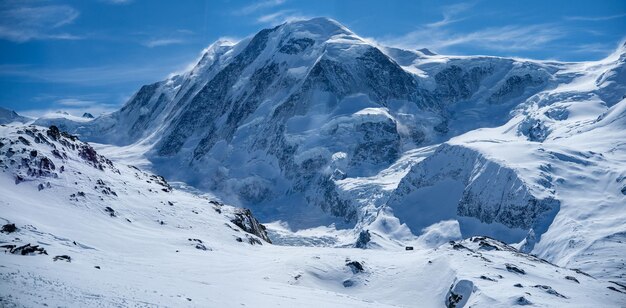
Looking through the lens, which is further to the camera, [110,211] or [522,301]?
[110,211]

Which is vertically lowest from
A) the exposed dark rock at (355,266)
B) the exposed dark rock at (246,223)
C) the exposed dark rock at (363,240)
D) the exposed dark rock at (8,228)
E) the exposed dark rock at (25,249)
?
the exposed dark rock at (363,240)

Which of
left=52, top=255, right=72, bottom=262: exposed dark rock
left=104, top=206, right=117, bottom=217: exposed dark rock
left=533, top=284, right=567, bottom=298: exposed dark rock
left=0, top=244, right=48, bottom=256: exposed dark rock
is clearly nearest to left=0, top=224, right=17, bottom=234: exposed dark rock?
left=0, top=244, right=48, bottom=256: exposed dark rock

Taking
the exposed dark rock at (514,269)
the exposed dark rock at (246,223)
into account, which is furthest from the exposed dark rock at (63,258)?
the exposed dark rock at (246,223)

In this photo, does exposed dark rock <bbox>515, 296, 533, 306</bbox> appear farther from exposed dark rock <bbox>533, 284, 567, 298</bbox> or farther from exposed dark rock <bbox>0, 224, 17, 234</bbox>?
exposed dark rock <bbox>0, 224, 17, 234</bbox>

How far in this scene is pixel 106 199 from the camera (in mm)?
96938

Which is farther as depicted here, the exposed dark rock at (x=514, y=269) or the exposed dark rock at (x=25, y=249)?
the exposed dark rock at (x=514, y=269)

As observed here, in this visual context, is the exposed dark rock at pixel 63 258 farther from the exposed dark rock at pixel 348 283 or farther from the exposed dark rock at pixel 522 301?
the exposed dark rock at pixel 522 301

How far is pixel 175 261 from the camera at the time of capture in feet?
239

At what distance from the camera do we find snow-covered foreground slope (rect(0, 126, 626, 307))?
46.4 m

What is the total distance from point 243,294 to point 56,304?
21.1m

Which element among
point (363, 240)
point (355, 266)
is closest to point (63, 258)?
point (355, 266)

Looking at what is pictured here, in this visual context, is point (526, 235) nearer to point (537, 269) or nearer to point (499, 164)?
point (499, 164)

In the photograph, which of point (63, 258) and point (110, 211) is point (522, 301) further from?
point (110, 211)

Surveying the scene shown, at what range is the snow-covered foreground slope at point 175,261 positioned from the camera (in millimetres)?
46375
